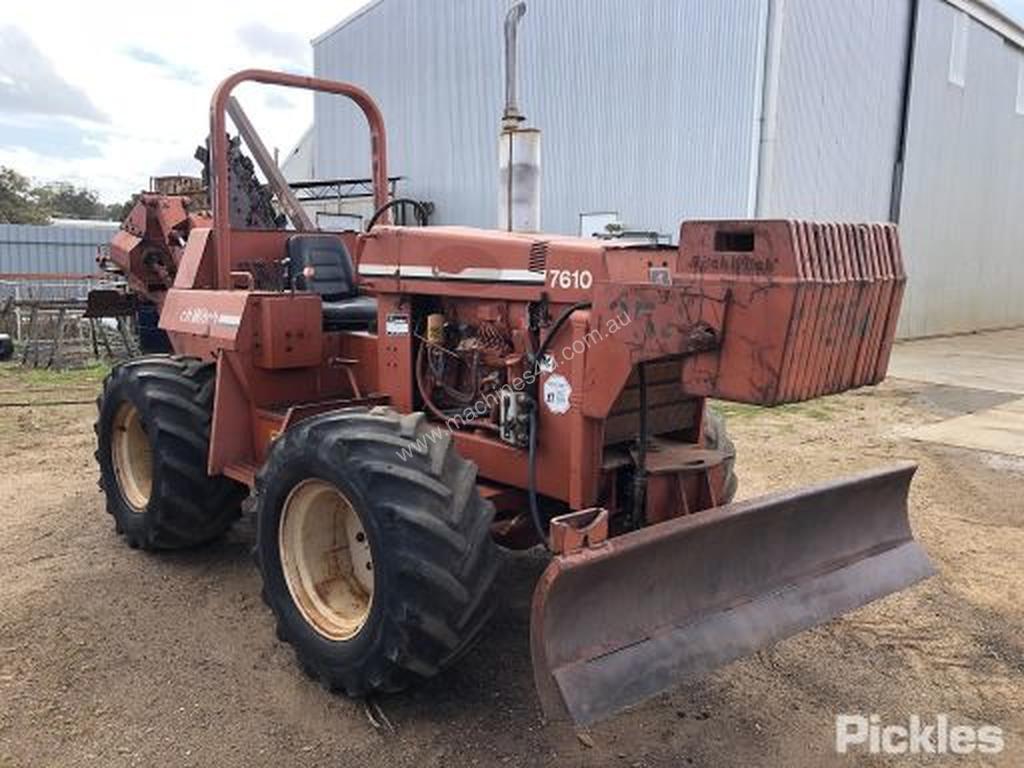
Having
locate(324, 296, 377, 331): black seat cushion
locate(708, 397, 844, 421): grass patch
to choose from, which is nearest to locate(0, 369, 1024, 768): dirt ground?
locate(324, 296, 377, 331): black seat cushion

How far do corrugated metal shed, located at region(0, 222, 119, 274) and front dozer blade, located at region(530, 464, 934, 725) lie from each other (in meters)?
22.0

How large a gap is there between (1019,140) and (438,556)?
78.4 feet

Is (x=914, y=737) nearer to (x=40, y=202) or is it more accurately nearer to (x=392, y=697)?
(x=392, y=697)

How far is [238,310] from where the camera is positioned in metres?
4.37

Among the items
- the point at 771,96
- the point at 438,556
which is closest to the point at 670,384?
the point at 438,556

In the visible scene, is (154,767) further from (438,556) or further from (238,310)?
(238,310)

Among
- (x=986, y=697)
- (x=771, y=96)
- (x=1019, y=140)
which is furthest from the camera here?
(x=1019, y=140)

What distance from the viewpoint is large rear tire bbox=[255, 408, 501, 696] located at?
9.77ft

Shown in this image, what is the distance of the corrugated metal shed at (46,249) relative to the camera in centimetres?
2253

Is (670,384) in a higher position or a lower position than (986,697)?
higher

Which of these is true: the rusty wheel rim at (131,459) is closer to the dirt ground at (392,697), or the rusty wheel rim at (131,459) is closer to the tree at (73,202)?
the dirt ground at (392,697)

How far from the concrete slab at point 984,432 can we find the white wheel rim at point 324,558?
6128 millimetres

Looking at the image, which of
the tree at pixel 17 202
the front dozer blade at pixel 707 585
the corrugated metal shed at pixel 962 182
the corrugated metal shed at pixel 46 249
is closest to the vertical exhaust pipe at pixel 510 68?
the front dozer blade at pixel 707 585

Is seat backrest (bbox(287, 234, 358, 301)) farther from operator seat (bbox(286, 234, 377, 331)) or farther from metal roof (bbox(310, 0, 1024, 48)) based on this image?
metal roof (bbox(310, 0, 1024, 48))
